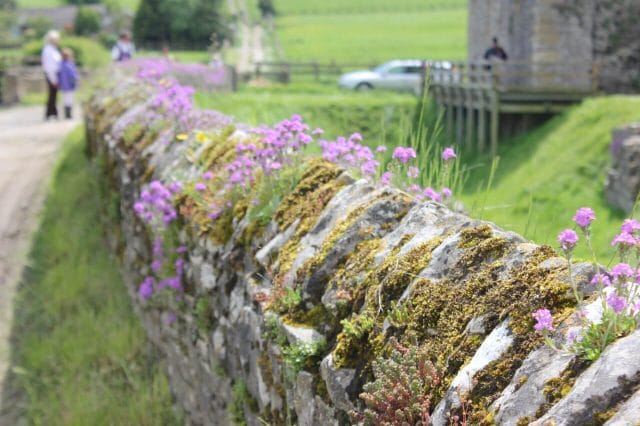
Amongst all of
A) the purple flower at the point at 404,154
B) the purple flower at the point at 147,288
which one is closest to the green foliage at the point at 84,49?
the purple flower at the point at 147,288

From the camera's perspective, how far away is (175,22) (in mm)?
55469

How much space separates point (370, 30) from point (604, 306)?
211 feet

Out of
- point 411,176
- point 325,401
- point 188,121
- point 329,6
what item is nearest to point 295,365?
point 325,401

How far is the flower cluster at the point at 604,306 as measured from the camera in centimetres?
218

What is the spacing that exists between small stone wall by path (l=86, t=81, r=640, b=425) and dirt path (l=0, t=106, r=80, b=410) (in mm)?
Answer: 2952

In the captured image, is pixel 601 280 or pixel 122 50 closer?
pixel 601 280

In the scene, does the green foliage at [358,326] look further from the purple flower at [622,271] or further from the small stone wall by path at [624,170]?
the small stone wall by path at [624,170]

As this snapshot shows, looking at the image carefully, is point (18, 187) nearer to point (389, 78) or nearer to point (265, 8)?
point (389, 78)

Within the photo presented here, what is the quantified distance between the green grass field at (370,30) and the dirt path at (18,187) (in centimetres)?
2626

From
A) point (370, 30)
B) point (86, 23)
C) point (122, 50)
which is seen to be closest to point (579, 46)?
point (122, 50)

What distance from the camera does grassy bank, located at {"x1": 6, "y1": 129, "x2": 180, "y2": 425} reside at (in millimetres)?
6117

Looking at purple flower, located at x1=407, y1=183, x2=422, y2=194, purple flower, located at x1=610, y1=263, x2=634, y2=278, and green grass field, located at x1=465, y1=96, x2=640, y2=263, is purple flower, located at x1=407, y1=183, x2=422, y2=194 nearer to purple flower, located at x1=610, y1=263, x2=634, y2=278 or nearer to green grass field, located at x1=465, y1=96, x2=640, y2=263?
purple flower, located at x1=610, y1=263, x2=634, y2=278

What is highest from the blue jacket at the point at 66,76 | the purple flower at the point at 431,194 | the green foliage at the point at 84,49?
the green foliage at the point at 84,49

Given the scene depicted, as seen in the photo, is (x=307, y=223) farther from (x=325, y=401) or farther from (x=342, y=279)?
(x=325, y=401)
